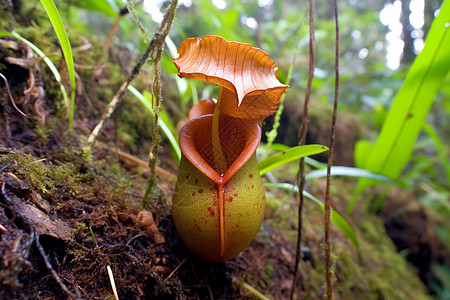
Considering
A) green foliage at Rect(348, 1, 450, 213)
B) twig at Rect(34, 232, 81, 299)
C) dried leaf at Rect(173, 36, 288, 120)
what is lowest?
twig at Rect(34, 232, 81, 299)

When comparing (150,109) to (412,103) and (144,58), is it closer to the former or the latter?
(144,58)

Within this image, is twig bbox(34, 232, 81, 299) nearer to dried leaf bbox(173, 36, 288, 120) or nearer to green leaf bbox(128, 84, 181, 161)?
dried leaf bbox(173, 36, 288, 120)

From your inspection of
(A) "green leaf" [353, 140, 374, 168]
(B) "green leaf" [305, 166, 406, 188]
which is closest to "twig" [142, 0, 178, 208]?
(B) "green leaf" [305, 166, 406, 188]

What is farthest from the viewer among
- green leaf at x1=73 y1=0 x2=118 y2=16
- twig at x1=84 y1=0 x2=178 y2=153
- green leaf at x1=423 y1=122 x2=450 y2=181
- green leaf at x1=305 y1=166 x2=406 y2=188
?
green leaf at x1=423 y1=122 x2=450 y2=181

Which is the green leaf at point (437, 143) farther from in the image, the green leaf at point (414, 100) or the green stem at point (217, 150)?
the green stem at point (217, 150)

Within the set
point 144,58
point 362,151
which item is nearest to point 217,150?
point 144,58

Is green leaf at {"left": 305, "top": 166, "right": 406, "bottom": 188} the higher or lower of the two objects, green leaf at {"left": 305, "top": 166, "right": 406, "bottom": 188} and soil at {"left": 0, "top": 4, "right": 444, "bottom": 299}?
the higher
